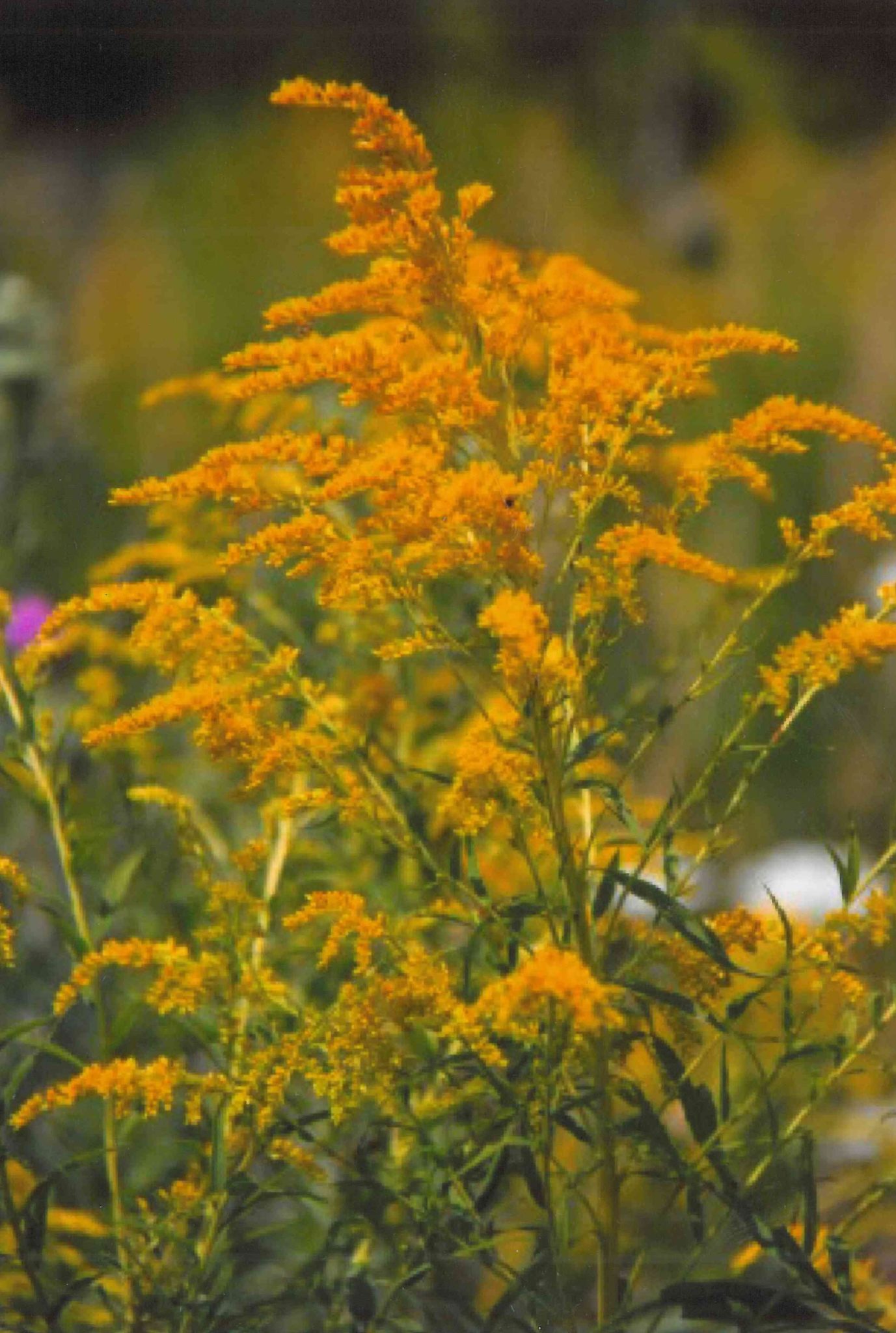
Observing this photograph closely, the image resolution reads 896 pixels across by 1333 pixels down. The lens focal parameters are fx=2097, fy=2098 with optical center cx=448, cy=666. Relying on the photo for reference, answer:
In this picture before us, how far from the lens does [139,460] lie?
371 cm

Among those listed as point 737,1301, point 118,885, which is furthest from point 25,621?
point 737,1301

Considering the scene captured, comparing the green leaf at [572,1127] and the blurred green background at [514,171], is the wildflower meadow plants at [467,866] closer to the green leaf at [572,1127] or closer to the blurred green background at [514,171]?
the green leaf at [572,1127]

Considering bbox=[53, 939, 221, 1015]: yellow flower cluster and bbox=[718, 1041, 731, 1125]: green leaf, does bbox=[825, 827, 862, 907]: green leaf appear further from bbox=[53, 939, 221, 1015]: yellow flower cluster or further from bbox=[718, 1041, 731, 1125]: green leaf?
bbox=[53, 939, 221, 1015]: yellow flower cluster

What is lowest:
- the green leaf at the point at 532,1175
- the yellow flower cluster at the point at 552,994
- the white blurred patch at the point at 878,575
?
the green leaf at the point at 532,1175

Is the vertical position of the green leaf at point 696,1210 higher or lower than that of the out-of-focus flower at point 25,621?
lower

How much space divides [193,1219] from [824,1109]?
0.66 meters

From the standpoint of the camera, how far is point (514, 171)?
16.3ft

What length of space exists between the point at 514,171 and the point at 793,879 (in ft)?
9.26

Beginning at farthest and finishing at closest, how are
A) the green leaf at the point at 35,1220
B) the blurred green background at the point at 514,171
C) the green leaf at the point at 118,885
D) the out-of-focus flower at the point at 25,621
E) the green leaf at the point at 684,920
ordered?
the blurred green background at the point at 514,171 → the out-of-focus flower at the point at 25,621 → the green leaf at the point at 118,885 → the green leaf at the point at 35,1220 → the green leaf at the point at 684,920

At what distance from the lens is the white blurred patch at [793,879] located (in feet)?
8.16

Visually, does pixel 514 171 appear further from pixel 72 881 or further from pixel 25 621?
pixel 72 881

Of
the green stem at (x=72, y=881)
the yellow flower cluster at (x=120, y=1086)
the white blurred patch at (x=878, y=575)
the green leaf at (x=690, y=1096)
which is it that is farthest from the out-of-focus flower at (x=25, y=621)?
the white blurred patch at (x=878, y=575)

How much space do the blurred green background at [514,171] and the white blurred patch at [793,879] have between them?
28.5 inches

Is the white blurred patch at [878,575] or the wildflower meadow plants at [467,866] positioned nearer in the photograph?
the wildflower meadow plants at [467,866]
